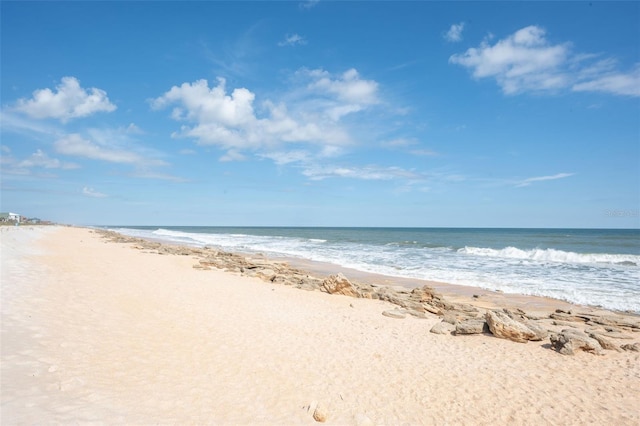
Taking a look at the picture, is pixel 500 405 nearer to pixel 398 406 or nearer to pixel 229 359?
pixel 398 406

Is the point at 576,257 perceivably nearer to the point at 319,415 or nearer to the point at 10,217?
the point at 319,415

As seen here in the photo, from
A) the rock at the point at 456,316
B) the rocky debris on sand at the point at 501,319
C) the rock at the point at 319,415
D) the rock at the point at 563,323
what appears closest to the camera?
the rock at the point at 319,415

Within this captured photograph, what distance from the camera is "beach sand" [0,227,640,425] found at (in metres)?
5.03

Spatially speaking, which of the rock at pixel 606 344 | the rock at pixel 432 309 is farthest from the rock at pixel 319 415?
the rock at pixel 432 309

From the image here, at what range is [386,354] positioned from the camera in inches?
304

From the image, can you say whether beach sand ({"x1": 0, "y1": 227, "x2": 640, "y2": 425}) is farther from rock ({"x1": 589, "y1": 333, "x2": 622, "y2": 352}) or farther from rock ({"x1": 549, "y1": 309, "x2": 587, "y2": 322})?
rock ({"x1": 549, "y1": 309, "x2": 587, "y2": 322})

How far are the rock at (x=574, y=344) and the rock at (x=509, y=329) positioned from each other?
563mm

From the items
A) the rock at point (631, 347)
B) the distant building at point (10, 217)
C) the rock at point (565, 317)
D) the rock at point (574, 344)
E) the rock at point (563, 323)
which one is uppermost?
the distant building at point (10, 217)

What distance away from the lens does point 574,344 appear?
8227 mm

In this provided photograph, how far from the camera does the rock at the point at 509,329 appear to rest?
29.2ft

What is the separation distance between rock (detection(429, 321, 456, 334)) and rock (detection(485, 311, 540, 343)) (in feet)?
3.38

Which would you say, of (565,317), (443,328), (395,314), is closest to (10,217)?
(395,314)

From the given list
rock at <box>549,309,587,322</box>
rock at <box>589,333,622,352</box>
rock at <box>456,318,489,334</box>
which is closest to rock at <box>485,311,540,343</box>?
rock at <box>456,318,489,334</box>

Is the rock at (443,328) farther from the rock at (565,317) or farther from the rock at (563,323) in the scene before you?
the rock at (565,317)
